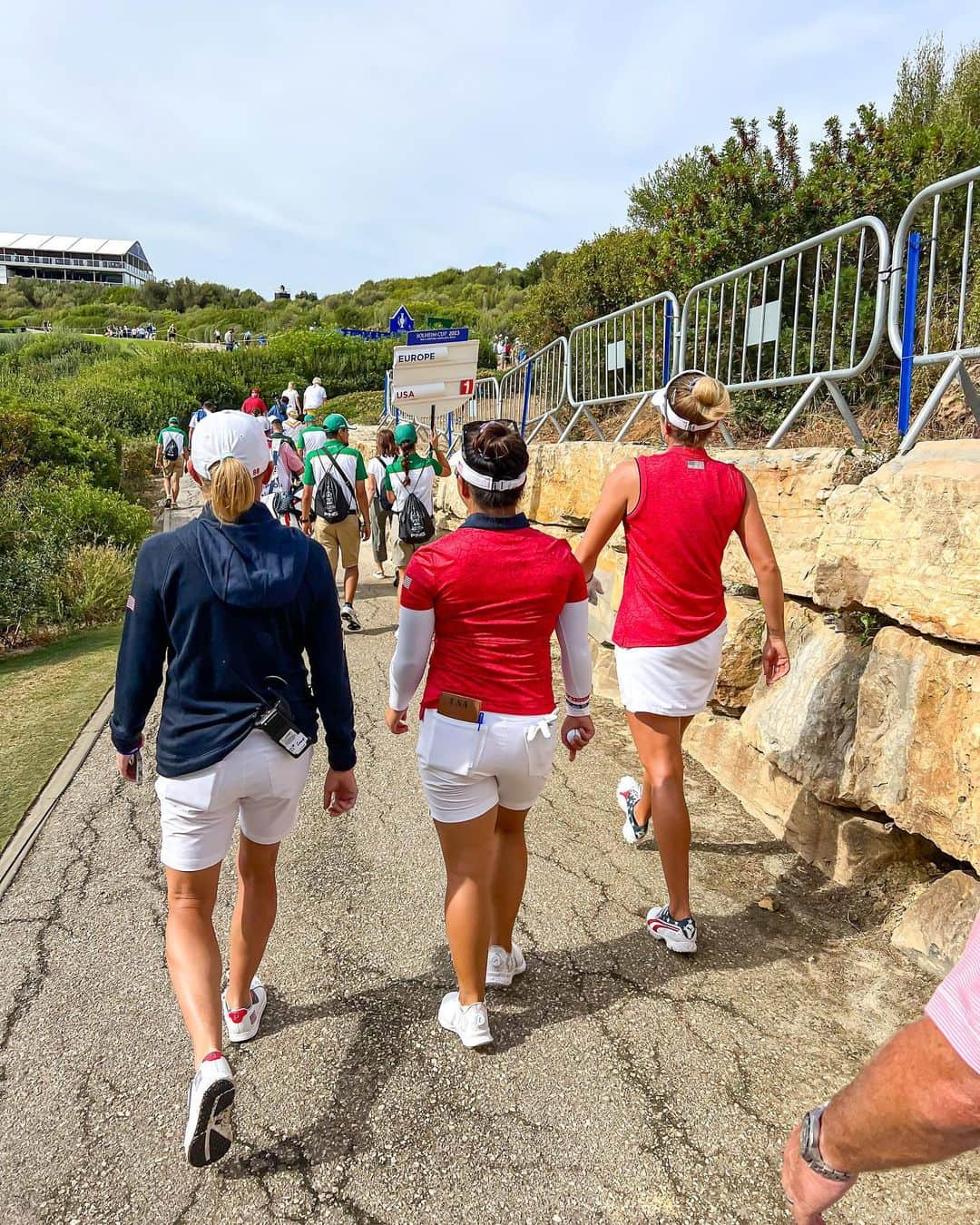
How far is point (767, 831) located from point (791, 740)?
618 millimetres

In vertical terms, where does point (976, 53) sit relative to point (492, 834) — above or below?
above

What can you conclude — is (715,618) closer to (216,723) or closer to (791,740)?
(791,740)

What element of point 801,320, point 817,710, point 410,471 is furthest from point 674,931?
point 410,471

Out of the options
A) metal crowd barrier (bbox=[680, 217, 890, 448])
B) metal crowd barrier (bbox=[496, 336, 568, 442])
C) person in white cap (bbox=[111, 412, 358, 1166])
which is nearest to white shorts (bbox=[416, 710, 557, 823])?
person in white cap (bbox=[111, 412, 358, 1166])

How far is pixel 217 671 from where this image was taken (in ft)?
7.75

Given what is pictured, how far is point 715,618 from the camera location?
327cm

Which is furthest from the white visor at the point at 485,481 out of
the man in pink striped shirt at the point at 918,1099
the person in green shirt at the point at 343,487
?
the person in green shirt at the point at 343,487

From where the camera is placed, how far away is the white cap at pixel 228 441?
2.37 m

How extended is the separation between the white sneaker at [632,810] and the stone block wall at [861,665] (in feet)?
2.06

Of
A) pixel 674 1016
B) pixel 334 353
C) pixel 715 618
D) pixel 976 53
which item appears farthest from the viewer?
pixel 334 353

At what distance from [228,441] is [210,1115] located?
1.76 m

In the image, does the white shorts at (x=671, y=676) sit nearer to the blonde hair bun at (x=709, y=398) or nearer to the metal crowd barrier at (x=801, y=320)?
the blonde hair bun at (x=709, y=398)

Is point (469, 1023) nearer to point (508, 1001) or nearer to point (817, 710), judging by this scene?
point (508, 1001)

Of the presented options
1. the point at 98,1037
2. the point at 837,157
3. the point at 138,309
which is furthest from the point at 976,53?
the point at 138,309
